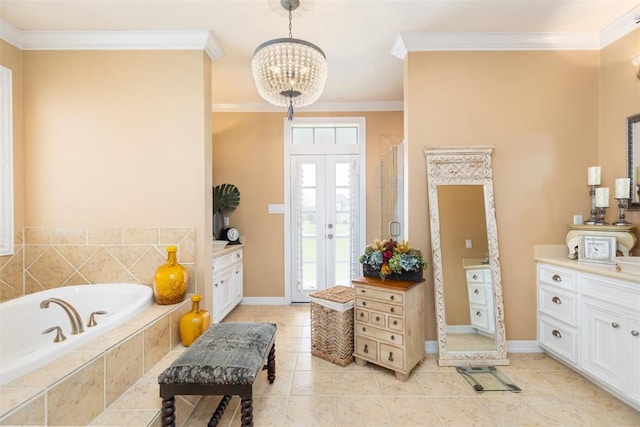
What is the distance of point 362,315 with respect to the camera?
2404 mm

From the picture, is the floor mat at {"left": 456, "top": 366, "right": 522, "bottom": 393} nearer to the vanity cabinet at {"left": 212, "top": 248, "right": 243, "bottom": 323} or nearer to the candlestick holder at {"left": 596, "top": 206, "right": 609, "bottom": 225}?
the candlestick holder at {"left": 596, "top": 206, "right": 609, "bottom": 225}

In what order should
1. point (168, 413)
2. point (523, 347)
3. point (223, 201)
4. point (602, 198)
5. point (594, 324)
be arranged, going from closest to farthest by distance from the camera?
1. point (168, 413)
2. point (594, 324)
3. point (602, 198)
4. point (523, 347)
5. point (223, 201)

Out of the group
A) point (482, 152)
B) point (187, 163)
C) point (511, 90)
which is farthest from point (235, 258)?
point (511, 90)

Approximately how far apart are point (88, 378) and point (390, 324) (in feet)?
6.08

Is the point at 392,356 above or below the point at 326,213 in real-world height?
below

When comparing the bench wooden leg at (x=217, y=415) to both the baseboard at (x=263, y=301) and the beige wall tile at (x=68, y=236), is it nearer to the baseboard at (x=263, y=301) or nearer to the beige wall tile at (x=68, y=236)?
the beige wall tile at (x=68, y=236)

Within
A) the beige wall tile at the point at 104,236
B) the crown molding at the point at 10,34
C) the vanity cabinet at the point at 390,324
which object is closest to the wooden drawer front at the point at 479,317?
the vanity cabinet at the point at 390,324

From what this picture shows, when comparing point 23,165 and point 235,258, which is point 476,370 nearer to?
Result: point 235,258

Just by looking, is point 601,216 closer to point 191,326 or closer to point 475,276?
point 475,276

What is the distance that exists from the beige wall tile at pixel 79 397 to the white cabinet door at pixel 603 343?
3058 millimetres

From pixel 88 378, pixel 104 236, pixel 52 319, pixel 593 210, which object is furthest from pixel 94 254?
pixel 593 210

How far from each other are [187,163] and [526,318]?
10.8 feet

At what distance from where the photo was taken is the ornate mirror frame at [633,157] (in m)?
2.29

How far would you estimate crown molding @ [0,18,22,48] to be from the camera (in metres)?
2.36
